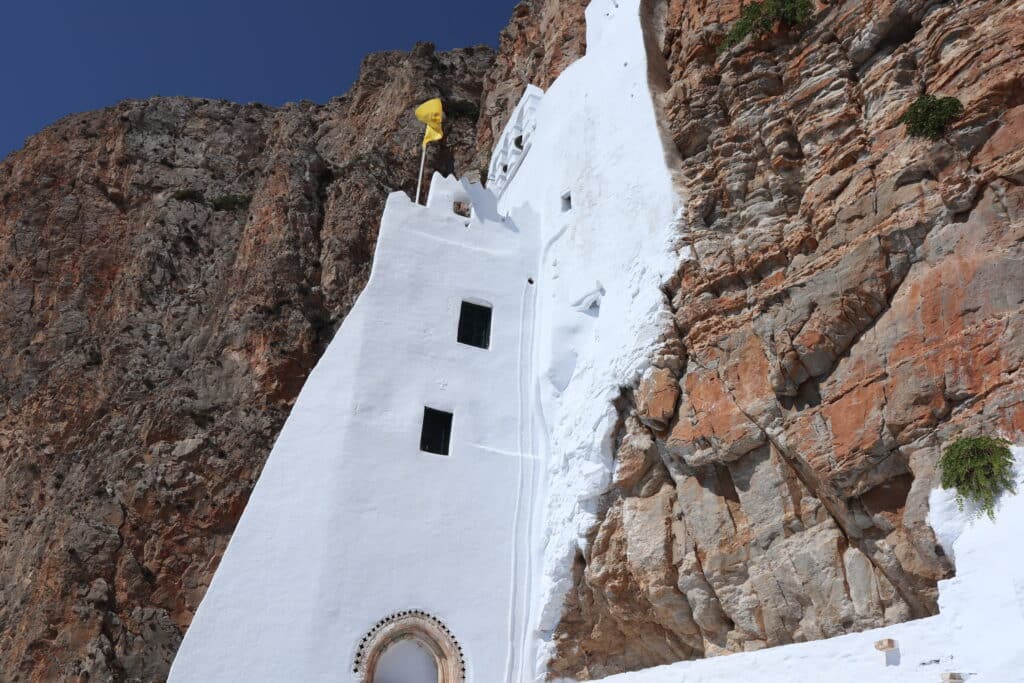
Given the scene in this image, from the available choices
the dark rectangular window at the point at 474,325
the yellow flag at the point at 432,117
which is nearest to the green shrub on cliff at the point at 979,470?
the dark rectangular window at the point at 474,325

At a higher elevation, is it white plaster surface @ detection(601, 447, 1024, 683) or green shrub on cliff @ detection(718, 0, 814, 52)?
green shrub on cliff @ detection(718, 0, 814, 52)

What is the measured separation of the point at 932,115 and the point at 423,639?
10.6 m

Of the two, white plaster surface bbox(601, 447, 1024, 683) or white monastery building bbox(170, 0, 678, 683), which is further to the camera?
white monastery building bbox(170, 0, 678, 683)

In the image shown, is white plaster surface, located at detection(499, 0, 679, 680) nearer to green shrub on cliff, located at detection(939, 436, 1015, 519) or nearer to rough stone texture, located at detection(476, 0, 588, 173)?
rough stone texture, located at detection(476, 0, 588, 173)

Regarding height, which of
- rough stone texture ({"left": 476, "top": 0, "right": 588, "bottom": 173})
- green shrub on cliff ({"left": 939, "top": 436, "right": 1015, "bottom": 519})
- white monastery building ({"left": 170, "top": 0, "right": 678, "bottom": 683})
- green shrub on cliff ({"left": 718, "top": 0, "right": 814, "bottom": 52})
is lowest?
green shrub on cliff ({"left": 939, "top": 436, "right": 1015, "bottom": 519})

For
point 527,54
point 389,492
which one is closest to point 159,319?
point 389,492

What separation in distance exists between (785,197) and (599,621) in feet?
23.3

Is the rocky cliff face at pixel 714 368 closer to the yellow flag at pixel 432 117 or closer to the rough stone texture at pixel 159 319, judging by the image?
the rough stone texture at pixel 159 319

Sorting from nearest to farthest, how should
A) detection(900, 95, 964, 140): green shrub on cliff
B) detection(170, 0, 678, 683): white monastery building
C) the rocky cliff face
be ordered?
the rocky cliff face
detection(900, 95, 964, 140): green shrub on cliff
detection(170, 0, 678, 683): white monastery building

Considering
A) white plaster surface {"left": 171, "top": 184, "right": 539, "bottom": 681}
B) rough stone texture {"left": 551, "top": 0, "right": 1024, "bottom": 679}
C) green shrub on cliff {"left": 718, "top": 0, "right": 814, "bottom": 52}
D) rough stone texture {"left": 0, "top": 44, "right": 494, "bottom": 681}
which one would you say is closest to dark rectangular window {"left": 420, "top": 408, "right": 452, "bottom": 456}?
white plaster surface {"left": 171, "top": 184, "right": 539, "bottom": 681}

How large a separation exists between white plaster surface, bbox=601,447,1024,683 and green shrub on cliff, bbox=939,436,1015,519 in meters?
0.09

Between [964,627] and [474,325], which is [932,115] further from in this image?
[474,325]

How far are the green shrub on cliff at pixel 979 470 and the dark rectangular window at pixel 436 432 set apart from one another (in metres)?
9.45

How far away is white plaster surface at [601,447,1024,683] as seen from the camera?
27.0 feet
